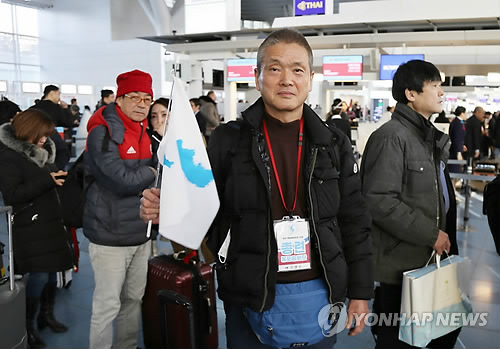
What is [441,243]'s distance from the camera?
7.68 ft

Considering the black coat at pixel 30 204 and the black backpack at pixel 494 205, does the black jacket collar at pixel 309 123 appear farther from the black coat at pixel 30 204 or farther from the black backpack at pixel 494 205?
the black coat at pixel 30 204

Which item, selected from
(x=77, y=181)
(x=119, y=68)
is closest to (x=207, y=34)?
(x=77, y=181)

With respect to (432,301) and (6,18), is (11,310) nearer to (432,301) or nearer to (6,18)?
(432,301)

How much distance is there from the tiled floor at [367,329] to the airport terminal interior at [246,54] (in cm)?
1

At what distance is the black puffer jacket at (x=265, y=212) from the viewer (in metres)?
1.53

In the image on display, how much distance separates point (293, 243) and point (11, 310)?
195 centimetres

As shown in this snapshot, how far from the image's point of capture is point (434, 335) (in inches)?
91.9

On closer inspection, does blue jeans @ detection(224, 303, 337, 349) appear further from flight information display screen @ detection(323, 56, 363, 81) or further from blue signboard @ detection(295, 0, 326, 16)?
blue signboard @ detection(295, 0, 326, 16)

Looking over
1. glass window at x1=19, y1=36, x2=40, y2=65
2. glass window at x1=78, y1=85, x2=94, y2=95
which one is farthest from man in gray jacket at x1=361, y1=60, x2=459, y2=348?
glass window at x1=19, y1=36, x2=40, y2=65

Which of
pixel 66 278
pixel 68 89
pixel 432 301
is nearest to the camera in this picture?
pixel 432 301

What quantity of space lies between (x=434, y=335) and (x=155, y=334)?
1.79 meters

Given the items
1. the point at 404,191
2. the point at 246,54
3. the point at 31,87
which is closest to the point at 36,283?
the point at 404,191

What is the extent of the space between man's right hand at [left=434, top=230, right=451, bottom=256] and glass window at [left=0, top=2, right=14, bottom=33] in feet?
92.9

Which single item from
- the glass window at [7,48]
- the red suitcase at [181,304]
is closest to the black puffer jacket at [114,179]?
the red suitcase at [181,304]
